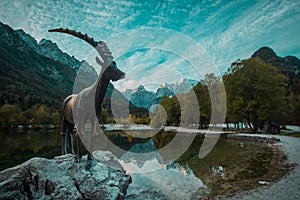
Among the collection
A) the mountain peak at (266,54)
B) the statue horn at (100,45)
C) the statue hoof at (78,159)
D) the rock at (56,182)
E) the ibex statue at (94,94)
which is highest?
the mountain peak at (266,54)

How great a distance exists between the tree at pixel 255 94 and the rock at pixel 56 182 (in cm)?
3128

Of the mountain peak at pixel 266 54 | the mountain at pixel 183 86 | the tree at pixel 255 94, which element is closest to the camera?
the tree at pixel 255 94

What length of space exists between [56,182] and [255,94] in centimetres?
3543

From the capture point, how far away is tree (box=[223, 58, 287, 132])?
31766 mm

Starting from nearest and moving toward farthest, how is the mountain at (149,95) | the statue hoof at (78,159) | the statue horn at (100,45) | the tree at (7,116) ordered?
the statue horn at (100,45), the statue hoof at (78,159), the tree at (7,116), the mountain at (149,95)

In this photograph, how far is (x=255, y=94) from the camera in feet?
109

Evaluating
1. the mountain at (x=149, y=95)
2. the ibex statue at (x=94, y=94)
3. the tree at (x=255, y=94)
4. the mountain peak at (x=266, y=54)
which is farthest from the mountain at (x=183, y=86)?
Result: the mountain peak at (x=266, y=54)

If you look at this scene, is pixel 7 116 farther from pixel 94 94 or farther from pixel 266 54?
pixel 266 54

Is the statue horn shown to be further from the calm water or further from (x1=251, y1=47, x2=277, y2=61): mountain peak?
(x1=251, y1=47, x2=277, y2=61): mountain peak

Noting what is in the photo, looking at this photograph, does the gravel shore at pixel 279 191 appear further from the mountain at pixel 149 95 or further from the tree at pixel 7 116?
the tree at pixel 7 116

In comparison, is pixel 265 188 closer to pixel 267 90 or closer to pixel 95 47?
pixel 95 47

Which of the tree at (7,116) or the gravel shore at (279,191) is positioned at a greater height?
the tree at (7,116)

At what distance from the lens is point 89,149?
6.11m

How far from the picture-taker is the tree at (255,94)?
31766 millimetres
